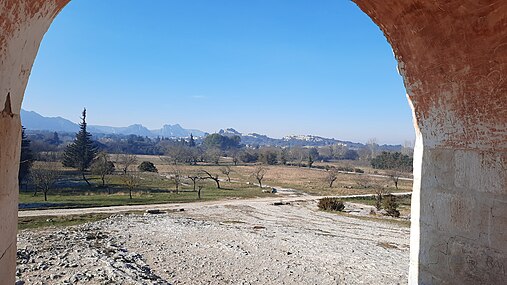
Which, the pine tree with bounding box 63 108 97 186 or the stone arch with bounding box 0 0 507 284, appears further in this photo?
the pine tree with bounding box 63 108 97 186

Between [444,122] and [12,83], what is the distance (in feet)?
12.6

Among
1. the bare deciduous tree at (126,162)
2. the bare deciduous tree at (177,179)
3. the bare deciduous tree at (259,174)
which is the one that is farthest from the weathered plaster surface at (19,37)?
the bare deciduous tree at (126,162)

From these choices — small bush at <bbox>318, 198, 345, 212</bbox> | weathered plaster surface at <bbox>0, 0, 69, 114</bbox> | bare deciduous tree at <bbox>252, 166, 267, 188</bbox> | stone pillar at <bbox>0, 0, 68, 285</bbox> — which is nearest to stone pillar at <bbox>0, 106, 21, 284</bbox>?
stone pillar at <bbox>0, 0, 68, 285</bbox>

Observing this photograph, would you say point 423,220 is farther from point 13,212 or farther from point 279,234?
point 279,234

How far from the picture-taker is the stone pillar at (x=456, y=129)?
312 cm

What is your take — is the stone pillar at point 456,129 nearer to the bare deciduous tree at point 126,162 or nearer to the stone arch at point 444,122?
the stone arch at point 444,122

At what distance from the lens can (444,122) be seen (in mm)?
3738

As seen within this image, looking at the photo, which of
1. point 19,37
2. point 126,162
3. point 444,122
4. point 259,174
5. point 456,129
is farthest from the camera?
point 259,174

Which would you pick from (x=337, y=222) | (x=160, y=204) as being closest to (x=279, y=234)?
(x=337, y=222)

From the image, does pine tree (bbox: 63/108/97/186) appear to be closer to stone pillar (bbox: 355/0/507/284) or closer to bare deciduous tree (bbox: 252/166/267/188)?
bare deciduous tree (bbox: 252/166/267/188)

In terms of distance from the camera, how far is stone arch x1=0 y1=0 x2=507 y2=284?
8.70 ft

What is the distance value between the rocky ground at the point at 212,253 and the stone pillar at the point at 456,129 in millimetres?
8464

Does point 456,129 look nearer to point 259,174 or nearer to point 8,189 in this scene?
point 8,189

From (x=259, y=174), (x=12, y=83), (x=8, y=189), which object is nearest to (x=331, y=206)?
(x=8, y=189)
